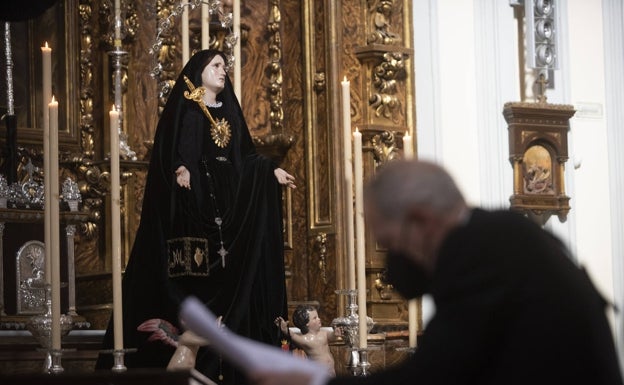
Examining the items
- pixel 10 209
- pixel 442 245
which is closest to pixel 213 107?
pixel 10 209

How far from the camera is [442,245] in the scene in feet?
9.02

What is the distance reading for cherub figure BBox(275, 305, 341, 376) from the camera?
22.4ft

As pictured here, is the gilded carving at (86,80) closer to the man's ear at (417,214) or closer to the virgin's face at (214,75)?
the virgin's face at (214,75)

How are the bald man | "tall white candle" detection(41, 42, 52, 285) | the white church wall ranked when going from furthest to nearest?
the white church wall < "tall white candle" detection(41, 42, 52, 285) < the bald man

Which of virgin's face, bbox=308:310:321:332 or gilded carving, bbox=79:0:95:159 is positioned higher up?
gilded carving, bbox=79:0:95:159

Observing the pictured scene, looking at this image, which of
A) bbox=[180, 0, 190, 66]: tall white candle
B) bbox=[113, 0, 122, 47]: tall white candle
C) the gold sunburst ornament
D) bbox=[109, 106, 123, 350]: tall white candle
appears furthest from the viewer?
bbox=[113, 0, 122, 47]: tall white candle

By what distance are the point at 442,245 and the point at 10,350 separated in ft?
14.2

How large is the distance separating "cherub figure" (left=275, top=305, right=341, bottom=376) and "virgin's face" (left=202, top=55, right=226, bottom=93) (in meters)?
1.20

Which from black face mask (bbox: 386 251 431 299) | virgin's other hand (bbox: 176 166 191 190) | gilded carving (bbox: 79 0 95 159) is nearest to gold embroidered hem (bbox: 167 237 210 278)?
virgin's other hand (bbox: 176 166 191 190)

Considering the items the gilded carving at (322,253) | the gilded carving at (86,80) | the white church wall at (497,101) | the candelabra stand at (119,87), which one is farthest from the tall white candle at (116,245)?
the white church wall at (497,101)

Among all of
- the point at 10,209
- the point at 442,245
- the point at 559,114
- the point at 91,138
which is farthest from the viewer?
the point at 559,114

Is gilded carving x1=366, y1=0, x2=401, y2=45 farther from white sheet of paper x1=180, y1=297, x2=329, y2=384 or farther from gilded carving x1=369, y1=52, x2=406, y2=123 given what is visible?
white sheet of paper x1=180, y1=297, x2=329, y2=384

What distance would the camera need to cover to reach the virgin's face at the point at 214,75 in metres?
7.02

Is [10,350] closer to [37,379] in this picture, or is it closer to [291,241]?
[291,241]
